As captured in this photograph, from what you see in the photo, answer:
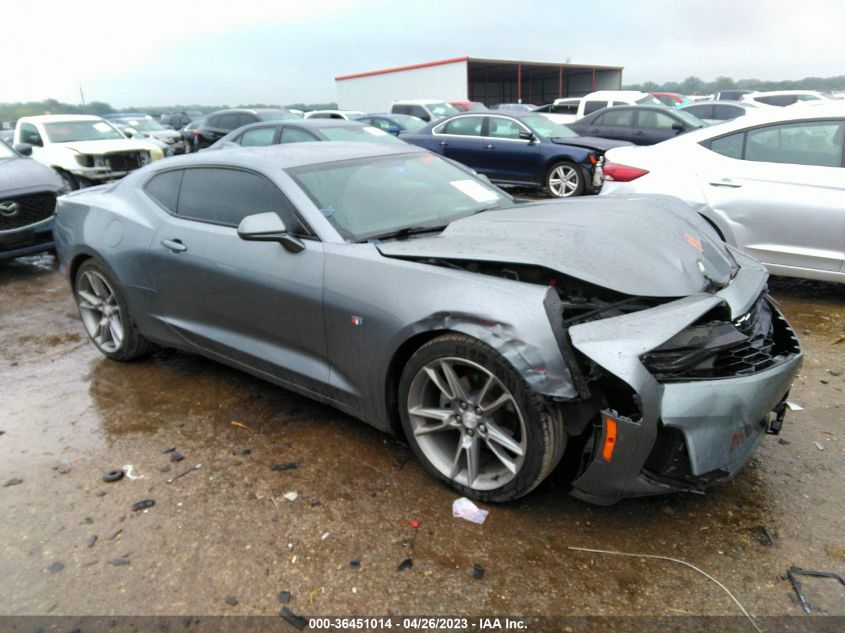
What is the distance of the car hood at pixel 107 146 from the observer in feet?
34.6

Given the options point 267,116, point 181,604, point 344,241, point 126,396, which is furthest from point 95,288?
point 267,116

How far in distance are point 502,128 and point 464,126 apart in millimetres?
741

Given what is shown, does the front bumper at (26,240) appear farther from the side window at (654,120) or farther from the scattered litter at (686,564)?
the side window at (654,120)

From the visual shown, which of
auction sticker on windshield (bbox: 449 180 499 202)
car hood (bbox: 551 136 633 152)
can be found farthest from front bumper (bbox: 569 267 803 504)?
car hood (bbox: 551 136 633 152)

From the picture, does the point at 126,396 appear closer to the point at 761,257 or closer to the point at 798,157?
the point at 761,257

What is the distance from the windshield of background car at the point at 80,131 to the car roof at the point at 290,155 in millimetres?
8394

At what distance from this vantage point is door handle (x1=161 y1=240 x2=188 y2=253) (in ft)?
12.1

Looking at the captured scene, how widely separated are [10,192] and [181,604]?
6184 millimetres

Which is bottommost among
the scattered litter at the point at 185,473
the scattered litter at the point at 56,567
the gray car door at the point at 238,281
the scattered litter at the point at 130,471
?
the scattered litter at the point at 56,567

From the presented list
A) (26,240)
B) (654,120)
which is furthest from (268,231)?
(654,120)

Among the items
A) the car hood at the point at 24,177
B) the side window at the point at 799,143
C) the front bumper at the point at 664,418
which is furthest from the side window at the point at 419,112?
the front bumper at the point at 664,418

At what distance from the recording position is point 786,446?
10.2 feet

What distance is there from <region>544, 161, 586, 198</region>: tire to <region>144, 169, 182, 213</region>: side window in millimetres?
6991

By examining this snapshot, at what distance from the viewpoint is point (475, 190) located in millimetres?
3949
